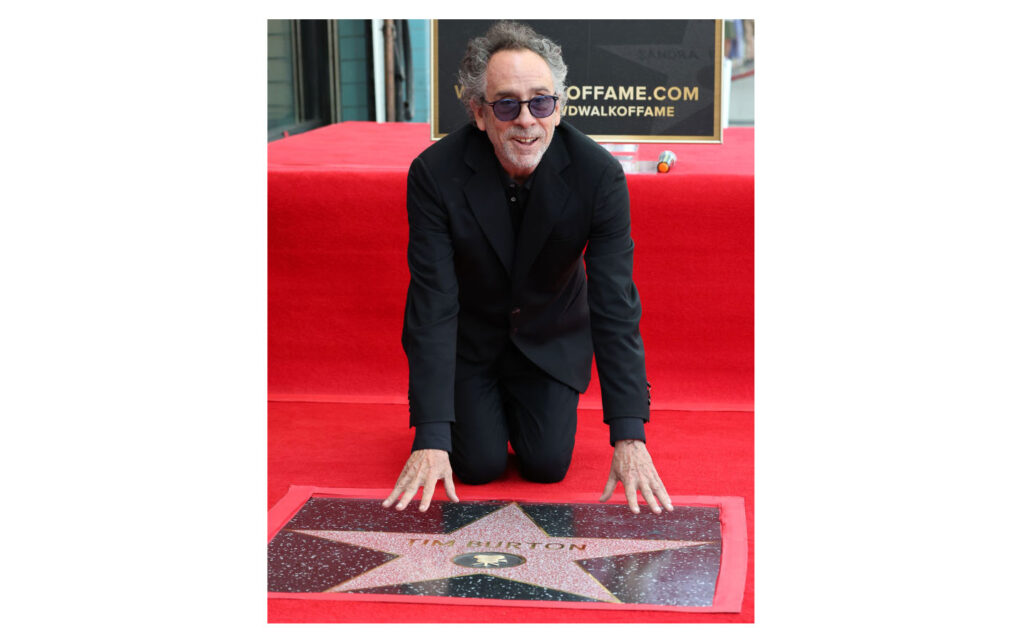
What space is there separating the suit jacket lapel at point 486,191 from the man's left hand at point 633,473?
508 mm

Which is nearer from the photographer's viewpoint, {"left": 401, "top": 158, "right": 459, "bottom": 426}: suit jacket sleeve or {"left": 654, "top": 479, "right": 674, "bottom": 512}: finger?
{"left": 654, "top": 479, "right": 674, "bottom": 512}: finger

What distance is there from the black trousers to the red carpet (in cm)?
31

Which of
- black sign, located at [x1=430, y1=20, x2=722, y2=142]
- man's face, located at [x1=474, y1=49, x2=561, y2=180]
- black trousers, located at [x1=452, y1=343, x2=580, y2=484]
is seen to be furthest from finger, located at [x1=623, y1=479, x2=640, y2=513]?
black sign, located at [x1=430, y1=20, x2=722, y2=142]

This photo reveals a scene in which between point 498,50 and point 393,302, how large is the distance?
4.14ft

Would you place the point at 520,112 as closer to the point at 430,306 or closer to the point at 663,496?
the point at 430,306

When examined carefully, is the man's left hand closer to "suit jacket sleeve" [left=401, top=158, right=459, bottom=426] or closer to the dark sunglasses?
"suit jacket sleeve" [left=401, top=158, right=459, bottom=426]

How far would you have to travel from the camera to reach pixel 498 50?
191 centimetres

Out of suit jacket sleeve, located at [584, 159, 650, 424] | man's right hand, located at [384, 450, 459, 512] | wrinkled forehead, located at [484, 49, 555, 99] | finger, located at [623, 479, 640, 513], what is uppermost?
wrinkled forehead, located at [484, 49, 555, 99]

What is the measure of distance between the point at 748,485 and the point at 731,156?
54.9 inches

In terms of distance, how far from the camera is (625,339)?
2033mm

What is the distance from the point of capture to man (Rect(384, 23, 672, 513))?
191cm

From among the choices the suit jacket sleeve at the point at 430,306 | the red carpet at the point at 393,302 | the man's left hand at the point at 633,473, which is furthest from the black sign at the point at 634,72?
the man's left hand at the point at 633,473

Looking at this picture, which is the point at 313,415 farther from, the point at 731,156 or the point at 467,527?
the point at 731,156

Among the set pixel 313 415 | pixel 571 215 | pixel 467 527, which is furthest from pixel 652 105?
pixel 467 527
